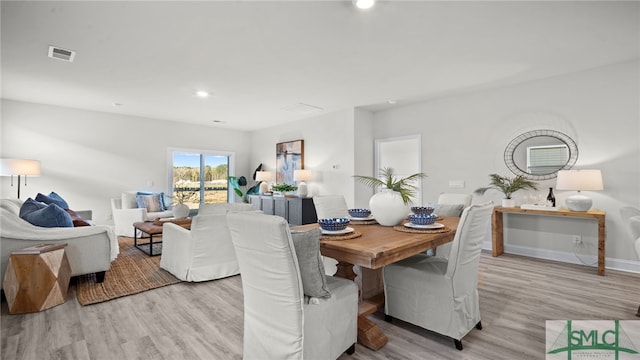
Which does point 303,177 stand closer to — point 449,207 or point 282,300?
point 449,207

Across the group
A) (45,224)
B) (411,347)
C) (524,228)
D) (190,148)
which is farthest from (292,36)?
(190,148)

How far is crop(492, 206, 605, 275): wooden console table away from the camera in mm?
3346

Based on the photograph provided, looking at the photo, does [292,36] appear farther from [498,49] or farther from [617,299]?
[617,299]

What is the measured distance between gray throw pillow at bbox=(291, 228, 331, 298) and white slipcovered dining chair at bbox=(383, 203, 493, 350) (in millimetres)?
773

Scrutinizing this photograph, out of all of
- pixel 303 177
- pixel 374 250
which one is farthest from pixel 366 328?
pixel 303 177

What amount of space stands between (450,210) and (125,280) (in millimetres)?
3583

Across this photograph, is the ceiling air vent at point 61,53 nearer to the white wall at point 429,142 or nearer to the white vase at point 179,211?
the white vase at point 179,211

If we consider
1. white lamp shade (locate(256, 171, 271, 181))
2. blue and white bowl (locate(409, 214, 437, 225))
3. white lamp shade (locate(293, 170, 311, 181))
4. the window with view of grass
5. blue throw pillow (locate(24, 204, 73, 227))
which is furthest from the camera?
white lamp shade (locate(256, 171, 271, 181))

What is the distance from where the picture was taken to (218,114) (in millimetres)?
6172

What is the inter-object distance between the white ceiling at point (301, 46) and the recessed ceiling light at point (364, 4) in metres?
0.08

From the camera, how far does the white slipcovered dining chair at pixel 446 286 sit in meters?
1.86

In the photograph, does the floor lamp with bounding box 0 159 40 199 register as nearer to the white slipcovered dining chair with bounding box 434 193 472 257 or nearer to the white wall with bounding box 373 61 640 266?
the white slipcovered dining chair with bounding box 434 193 472 257

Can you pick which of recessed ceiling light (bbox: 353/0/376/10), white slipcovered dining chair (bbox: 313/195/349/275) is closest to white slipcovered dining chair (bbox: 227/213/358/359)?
white slipcovered dining chair (bbox: 313/195/349/275)

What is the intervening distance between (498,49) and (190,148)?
6.43 metres
